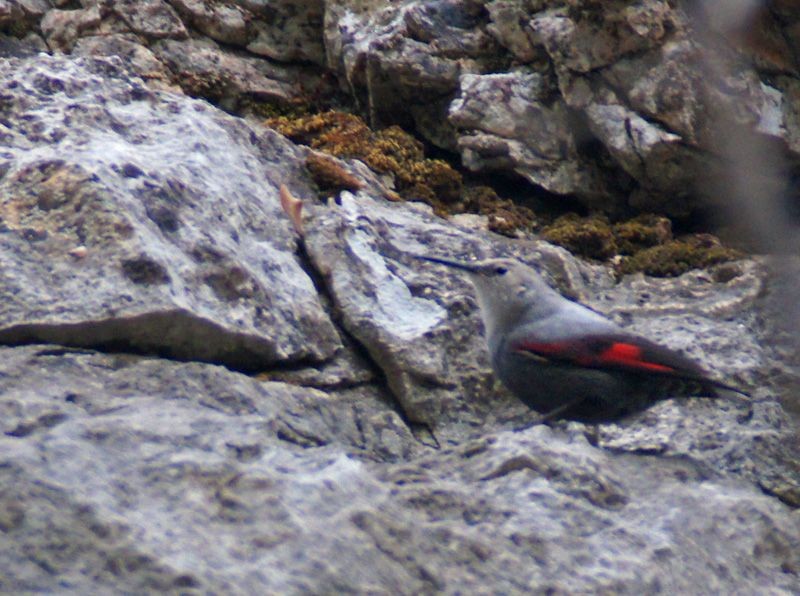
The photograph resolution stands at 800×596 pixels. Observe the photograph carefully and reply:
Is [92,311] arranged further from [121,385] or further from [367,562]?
[367,562]

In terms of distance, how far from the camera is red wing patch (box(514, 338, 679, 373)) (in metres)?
4.13

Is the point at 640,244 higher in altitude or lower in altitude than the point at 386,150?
higher

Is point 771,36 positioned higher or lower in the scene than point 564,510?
higher

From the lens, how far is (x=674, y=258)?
523 cm

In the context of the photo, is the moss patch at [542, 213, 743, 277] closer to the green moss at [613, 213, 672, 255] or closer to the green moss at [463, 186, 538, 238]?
the green moss at [613, 213, 672, 255]

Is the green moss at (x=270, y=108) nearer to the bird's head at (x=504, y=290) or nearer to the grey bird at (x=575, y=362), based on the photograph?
the bird's head at (x=504, y=290)

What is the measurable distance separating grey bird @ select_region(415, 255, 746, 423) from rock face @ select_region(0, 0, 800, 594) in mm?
134

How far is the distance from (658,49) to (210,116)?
2.21 meters

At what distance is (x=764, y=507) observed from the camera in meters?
3.60

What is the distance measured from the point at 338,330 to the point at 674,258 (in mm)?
1861

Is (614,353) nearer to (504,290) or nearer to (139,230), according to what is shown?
(504,290)

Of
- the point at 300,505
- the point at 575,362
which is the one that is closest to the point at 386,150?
the point at 575,362

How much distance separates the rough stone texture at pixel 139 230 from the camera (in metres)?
3.71

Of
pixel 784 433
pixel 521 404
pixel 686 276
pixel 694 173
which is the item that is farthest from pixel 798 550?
pixel 694 173
